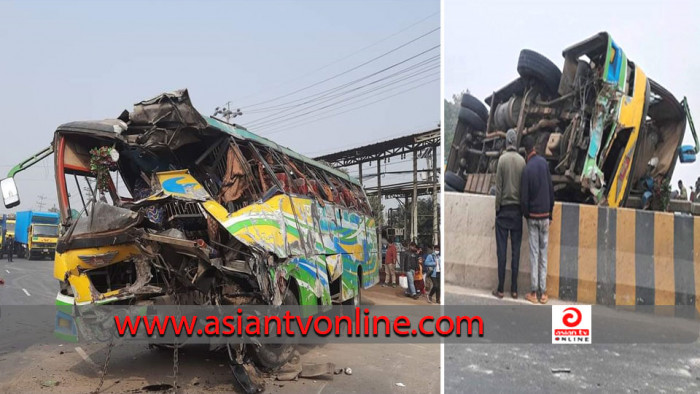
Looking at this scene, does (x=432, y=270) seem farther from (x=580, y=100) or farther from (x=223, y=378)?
(x=580, y=100)

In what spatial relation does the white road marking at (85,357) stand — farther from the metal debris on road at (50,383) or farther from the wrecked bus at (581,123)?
the wrecked bus at (581,123)

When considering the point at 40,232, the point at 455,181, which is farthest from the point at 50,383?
the point at 40,232

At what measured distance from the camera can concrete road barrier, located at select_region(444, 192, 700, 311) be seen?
287 centimetres

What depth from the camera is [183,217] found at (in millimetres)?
5223

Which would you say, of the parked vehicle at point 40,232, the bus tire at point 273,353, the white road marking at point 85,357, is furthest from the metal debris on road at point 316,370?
the parked vehicle at point 40,232

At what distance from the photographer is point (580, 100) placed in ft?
12.8

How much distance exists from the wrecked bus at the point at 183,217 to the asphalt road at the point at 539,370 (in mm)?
2662

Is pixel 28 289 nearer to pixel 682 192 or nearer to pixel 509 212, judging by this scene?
pixel 509 212

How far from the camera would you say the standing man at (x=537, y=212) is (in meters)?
2.85

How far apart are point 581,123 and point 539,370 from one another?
2017 mm

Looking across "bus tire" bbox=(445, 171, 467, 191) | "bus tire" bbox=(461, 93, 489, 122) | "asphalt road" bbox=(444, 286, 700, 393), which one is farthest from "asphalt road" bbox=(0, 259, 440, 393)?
"bus tire" bbox=(461, 93, 489, 122)

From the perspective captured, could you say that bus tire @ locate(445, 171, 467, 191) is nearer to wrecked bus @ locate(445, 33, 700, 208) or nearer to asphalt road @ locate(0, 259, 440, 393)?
wrecked bus @ locate(445, 33, 700, 208)

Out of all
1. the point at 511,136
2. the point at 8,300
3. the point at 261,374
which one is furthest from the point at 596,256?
the point at 8,300

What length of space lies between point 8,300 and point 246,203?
8808mm
